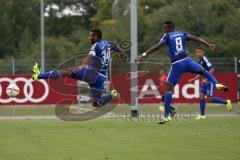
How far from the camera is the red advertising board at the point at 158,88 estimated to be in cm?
2934

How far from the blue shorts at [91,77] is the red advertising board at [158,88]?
11.1 meters

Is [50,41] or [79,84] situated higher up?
[50,41]

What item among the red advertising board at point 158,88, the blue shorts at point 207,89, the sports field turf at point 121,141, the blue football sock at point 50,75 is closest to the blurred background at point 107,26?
the red advertising board at point 158,88

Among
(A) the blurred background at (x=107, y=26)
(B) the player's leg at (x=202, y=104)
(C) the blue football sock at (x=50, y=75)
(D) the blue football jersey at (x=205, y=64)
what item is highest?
(A) the blurred background at (x=107, y=26)

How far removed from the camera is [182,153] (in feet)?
37.9

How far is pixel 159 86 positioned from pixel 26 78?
19.0 ft

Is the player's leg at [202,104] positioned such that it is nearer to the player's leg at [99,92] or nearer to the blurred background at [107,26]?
the player's leg at [99,92]

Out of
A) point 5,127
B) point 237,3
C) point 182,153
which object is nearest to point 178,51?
point 5,127

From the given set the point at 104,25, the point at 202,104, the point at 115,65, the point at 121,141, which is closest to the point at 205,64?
the point at 202,104

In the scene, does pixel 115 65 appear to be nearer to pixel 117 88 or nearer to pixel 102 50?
pixel 117 88

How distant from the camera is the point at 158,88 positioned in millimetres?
29969

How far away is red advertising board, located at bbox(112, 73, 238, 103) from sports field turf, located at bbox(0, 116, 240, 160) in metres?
11.4

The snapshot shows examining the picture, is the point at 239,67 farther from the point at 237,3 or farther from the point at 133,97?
the point at 237,3

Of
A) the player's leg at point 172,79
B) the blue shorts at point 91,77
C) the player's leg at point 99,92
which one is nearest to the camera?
the player's leg at point 172,79
